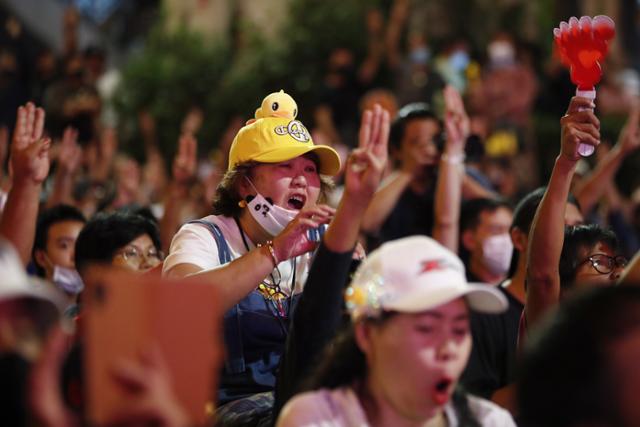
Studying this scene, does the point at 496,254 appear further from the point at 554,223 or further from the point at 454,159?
the point at 554,223

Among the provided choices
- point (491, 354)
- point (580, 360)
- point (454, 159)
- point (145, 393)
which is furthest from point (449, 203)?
point (145, 393)

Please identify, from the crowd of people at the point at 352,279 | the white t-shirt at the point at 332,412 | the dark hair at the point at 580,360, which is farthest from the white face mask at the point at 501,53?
the dark hair at the point at 580,360

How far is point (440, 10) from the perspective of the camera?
16781 mm

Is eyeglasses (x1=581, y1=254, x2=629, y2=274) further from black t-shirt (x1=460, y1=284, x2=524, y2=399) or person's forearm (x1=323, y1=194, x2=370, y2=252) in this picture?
person's forearm (x1=323, y1=194, x2=370, y2=252)

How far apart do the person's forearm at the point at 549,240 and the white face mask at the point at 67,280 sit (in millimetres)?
2605

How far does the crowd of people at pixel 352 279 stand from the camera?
2.90 metres

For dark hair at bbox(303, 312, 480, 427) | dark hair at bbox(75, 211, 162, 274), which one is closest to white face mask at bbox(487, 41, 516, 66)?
dark hair at bbox(75, 211, 162, 274)

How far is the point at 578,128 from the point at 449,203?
7.18ft

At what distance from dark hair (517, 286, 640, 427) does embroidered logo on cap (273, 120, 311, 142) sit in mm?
2374

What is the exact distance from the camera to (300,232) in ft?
14.7

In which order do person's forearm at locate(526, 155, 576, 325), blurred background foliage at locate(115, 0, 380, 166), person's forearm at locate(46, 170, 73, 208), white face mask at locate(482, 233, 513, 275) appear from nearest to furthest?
person's forearm at locate(526, 155, 576, 325) < white face mask at locate(482, 233, 513, 275) < person's forearm at locate(46, 170, 73, 208) < blurred background foliage at locate(115, 0, 380, 166)

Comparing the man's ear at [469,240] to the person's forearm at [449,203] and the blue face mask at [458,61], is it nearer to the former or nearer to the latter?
the person's forearm at [449,203]

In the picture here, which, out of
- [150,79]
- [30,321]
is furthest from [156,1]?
[30,321]

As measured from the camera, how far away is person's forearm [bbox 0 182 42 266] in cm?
487
